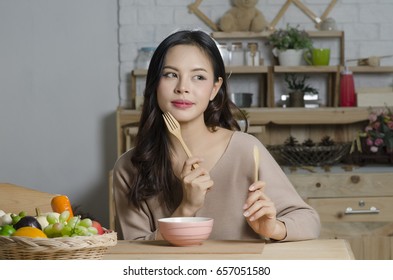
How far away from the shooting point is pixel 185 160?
5.63ft

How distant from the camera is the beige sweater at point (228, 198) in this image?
167cm

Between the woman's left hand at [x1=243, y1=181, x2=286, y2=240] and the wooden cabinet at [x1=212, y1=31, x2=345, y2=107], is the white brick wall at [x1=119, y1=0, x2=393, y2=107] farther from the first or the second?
the woman's left hand at [x1=243, y1=181, x2=286, y2=240]

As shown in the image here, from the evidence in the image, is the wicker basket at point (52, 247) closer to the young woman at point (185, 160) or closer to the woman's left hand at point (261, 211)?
the woman's left hand at point (261, 211)

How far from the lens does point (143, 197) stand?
1685 millimetres

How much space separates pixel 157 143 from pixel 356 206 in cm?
176

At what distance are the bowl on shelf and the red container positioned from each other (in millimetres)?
459

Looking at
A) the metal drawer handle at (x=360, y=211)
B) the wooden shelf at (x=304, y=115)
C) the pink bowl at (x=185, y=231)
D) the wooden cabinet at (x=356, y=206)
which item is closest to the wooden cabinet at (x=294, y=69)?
the wooden shelf at (x=304, y=115)

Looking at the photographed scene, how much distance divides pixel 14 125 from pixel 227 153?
2.55 metres

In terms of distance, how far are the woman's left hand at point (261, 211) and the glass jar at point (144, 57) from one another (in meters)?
2.42

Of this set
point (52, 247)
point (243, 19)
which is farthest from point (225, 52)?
point (52, 247)

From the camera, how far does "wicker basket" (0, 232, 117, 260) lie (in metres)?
1.17

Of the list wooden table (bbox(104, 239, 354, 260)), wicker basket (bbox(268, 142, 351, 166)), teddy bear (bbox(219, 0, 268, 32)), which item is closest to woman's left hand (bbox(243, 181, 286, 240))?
wooden table (bbox(104, 239, 354, 260))
